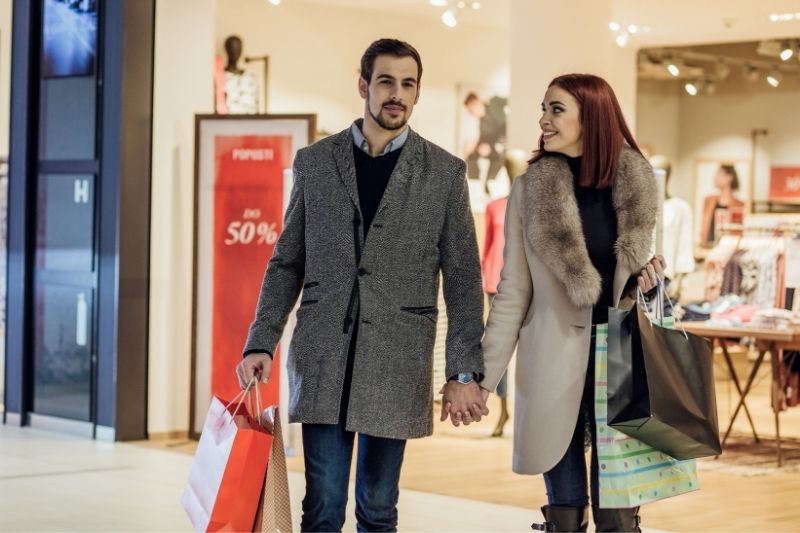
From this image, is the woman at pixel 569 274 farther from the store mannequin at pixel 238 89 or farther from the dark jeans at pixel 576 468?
the store mannequin at pixel 238 89

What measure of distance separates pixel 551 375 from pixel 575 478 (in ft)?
0.87

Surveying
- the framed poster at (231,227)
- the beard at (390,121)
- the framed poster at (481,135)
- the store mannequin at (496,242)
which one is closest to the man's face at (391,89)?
the beard at (390,121)

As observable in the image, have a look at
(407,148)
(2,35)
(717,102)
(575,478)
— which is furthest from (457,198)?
(717,102)

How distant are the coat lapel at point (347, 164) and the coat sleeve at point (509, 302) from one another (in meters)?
0.43

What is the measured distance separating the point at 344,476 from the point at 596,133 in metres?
1.05

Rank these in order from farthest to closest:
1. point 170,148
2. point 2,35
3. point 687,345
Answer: point 2,35 < point 170,148 < point 687,345

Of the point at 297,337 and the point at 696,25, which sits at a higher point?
the point at 696,25

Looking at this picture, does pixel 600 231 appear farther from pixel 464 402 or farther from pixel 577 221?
pixel 464 402

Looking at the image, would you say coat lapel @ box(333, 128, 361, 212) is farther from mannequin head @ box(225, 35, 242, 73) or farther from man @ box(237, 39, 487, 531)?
mannequin head @ box(225, 35, 242, 73)

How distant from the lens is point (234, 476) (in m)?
3.12

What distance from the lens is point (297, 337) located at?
3381mm

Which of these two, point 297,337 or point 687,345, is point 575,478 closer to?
point 687,345

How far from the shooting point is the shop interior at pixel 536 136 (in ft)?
24.9

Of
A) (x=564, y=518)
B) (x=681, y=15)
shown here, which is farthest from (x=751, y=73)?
(x=564, y=518)
